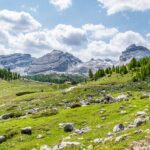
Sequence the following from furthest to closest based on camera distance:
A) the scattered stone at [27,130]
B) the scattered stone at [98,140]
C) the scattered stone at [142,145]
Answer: the scattered stone at [27,130] < the scattered stone at [98,140] < the scattered stone at [142,145]

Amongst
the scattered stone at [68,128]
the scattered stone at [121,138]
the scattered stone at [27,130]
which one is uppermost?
the scattered stone at [121,138]

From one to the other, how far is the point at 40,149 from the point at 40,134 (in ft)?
22.7

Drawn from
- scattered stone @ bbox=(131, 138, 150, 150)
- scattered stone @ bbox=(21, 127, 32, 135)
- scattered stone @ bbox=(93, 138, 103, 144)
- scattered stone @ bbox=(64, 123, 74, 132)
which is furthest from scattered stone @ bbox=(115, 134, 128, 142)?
scattered stone @ bbox=(21, 127, 32, 135)

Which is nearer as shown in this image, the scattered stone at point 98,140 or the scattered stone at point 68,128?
the scattered stone at point 98,140

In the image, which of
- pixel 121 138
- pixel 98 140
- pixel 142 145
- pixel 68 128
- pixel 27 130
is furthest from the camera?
pixel 27 130

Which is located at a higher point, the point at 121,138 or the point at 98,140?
the point at 121,138

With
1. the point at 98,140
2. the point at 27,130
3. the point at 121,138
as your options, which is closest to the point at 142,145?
the point at 121,138

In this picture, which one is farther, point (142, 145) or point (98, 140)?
point (98, 140)

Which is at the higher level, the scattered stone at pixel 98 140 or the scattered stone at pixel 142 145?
the scattered stone at pixel 142 145

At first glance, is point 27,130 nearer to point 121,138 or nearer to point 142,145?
point 121,138

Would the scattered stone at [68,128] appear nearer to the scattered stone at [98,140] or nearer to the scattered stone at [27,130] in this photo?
the scattered stone at [27,130]

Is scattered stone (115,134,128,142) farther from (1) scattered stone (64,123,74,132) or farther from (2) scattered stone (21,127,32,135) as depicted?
(2) scattered stone (21,127,32,135)

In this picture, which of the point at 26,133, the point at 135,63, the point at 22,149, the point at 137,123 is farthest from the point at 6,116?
the point at 135,63

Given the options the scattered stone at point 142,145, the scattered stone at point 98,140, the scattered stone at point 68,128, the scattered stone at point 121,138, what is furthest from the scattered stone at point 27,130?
the scattered stone at point 142,145
